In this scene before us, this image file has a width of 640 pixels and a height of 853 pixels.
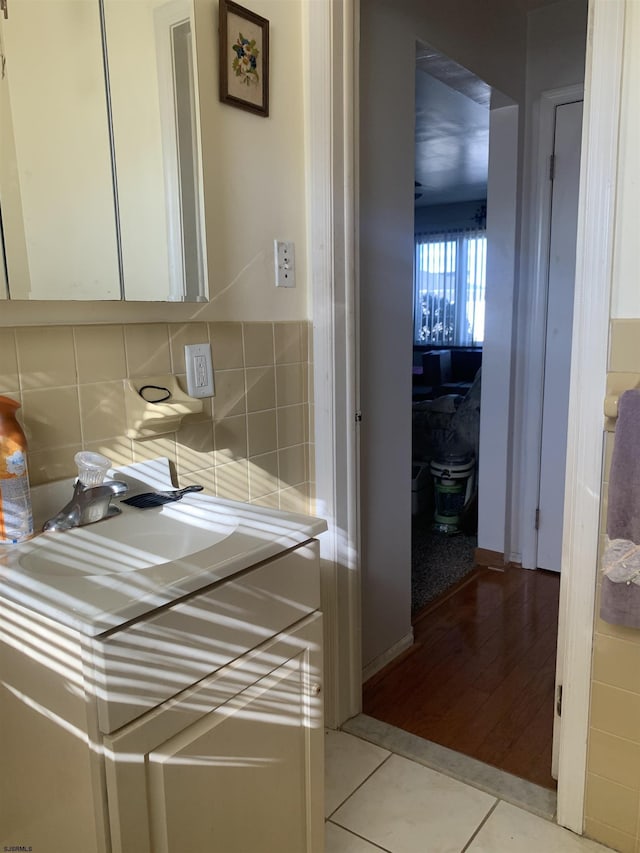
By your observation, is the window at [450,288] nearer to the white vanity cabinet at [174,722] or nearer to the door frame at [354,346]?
the door frame at [354,346]

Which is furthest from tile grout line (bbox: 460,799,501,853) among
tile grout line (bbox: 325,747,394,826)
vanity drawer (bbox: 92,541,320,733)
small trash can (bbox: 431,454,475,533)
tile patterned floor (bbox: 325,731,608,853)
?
small trash can (bbox: 431,454,475,533)

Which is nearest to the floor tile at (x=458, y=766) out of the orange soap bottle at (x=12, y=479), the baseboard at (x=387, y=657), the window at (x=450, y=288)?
the baseboard at (x=387, y=657)

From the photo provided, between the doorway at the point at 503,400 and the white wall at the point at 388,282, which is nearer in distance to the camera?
the white wall at the point at 388,282

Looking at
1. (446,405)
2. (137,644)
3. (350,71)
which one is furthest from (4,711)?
(446,405)

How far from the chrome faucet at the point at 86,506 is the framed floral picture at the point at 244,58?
0.87 metres

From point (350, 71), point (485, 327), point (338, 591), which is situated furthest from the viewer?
point (485, 327)

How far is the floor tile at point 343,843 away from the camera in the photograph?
1.39 meters

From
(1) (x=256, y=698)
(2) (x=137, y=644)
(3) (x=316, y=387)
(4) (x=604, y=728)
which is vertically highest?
(3) (x=316, y=387)

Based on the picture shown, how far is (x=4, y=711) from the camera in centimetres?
97

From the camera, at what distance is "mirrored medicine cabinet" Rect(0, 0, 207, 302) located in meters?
1.10

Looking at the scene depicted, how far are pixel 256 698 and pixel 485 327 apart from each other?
2.24 meters

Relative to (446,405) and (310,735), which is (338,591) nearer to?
(310,735)

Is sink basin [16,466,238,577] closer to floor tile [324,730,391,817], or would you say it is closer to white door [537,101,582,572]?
floor tile [324,730,391,817]

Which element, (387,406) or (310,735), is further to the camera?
(387,406)
